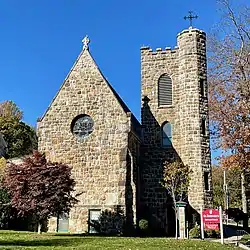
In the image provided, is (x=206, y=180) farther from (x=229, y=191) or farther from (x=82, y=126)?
(x=229, y=191)

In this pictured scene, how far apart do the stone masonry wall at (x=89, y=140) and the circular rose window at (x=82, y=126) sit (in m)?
0.27

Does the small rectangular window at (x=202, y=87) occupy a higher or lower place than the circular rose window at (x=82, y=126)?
higher

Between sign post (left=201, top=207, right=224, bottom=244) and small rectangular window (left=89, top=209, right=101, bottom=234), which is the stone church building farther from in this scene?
sign post (left=201, top=207, right=224, bottom=244)

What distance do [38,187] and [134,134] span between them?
867cm

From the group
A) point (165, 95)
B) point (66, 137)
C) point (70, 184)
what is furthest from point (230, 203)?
point (70, 184)

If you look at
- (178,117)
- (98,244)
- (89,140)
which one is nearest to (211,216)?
(98,244)

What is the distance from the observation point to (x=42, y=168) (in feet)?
73.5

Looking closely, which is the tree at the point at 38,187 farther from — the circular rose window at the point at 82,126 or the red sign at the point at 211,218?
the red sign at the point at 211,218

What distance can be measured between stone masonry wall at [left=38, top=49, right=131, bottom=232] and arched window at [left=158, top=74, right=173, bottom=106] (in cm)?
463

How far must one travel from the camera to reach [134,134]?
93.9ft

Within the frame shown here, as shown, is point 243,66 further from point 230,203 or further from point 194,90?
point 230,203

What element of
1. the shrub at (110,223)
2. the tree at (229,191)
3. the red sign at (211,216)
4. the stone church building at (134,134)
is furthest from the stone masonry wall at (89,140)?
the tree at (229,191)

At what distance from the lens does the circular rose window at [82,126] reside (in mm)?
28500

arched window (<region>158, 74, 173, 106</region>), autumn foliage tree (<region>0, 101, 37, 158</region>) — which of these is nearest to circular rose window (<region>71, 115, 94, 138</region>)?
arched window (<region>158, 74, 173, 106</region>)
